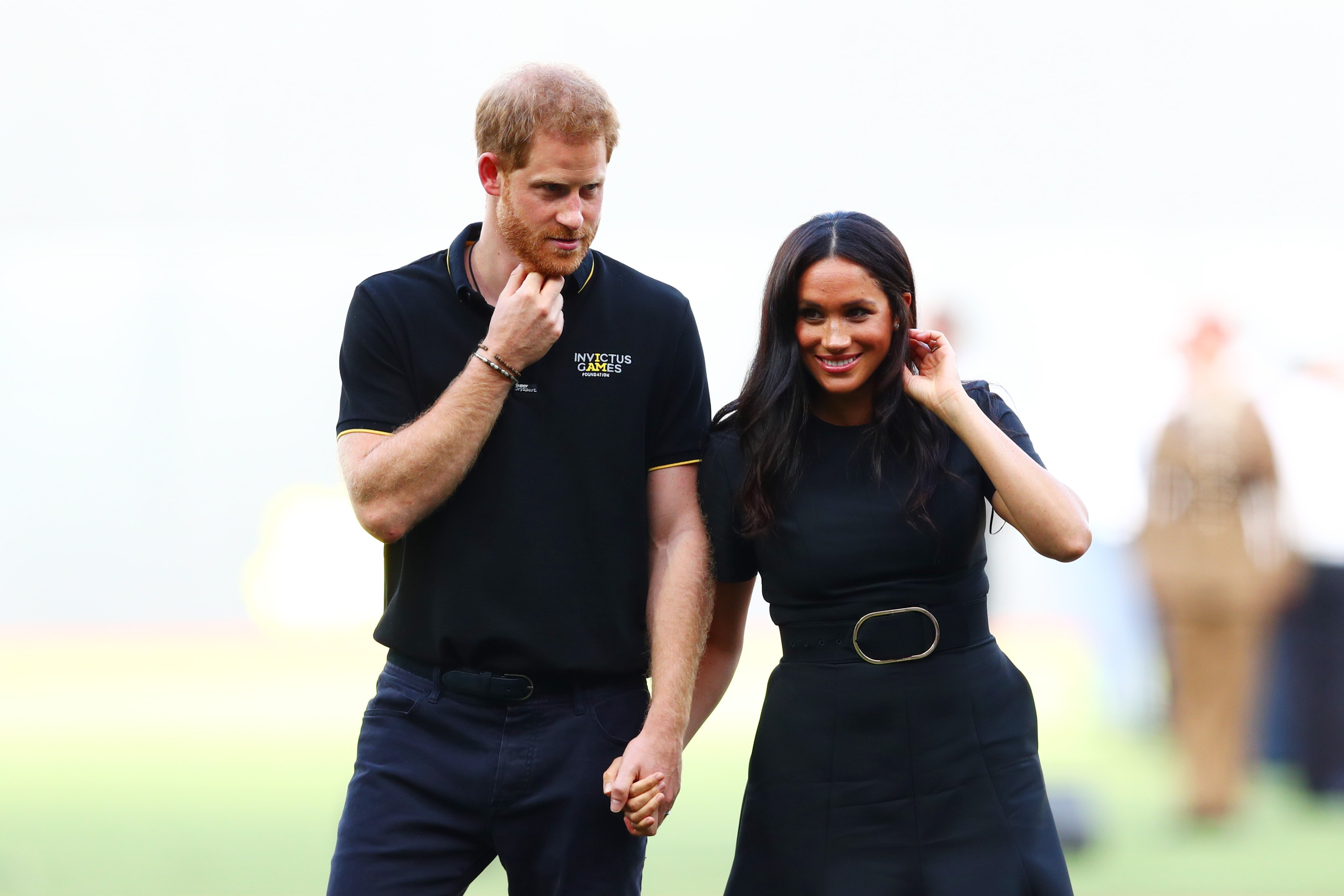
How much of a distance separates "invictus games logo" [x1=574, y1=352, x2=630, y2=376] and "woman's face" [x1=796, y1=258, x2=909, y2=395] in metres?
0.28

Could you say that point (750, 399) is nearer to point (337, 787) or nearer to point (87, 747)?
point (337, 787)

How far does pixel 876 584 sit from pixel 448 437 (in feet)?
2.11

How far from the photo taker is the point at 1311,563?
13.0ft

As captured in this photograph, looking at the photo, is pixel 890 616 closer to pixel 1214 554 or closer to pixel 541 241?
pixel 541 241

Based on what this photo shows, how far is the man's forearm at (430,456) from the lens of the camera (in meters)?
1.73

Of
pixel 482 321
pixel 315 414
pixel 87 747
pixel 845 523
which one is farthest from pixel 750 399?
pixel 87 747

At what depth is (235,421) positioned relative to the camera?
4.15 meters

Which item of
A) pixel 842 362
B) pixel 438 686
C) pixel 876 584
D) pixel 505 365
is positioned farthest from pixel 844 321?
pixel 438 686

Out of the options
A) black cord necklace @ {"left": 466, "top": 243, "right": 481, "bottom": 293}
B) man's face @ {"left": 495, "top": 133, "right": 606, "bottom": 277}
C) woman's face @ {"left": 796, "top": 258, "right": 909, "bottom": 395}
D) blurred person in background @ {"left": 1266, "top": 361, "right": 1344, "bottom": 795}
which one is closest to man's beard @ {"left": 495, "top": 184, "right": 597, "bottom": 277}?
man's face @ {"left": 495, "top": 133, "right": 606, "bottom": 277}

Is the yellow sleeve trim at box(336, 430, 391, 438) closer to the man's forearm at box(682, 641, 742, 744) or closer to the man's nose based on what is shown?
the man's nose

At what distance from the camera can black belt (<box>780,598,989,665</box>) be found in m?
1.81

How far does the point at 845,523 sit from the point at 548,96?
0.73 meters

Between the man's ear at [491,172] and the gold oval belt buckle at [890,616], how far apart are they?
31.6 inches

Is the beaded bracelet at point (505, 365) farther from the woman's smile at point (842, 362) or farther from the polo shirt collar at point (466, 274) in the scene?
the woman's smile at point (842, 362)
